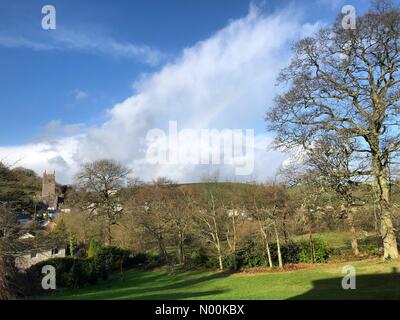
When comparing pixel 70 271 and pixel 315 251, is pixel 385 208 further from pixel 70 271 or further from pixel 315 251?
pixel 70 271

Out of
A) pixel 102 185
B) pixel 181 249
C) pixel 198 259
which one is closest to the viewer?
pixel 198 259

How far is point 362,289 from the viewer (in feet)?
47.5

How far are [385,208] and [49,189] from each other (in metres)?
81.2

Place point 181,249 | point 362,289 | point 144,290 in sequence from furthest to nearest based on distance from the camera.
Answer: point 181,249
point 144,290
point 362,289

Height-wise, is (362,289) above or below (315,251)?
above

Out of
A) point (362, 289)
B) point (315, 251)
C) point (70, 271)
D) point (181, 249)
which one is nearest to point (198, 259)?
point (181, 249)

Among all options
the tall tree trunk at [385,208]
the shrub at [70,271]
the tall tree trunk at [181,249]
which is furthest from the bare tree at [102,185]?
the tall tree trunk at [385,208]

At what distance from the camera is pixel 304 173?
21234mm

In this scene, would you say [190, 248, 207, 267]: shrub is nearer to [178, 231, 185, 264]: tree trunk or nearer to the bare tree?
[178, 231, 185, 264]: tree trunk

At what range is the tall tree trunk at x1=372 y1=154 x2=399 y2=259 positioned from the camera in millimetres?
19406

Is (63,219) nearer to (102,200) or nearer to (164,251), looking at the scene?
(102,200)

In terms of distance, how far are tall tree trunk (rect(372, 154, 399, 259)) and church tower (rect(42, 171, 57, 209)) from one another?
72.1 m

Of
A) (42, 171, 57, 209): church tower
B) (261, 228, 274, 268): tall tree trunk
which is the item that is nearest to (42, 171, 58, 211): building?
(42, 171, 57, 209): church tower

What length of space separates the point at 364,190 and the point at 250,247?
430 inches
